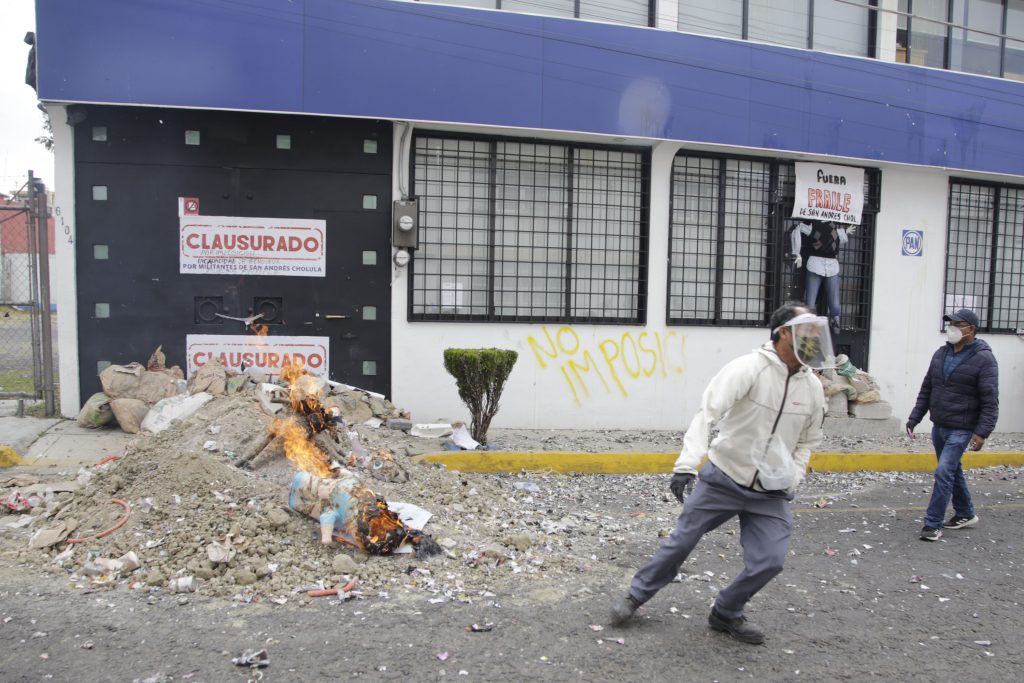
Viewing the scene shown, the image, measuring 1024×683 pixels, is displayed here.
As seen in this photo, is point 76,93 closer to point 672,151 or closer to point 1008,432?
point 672,151

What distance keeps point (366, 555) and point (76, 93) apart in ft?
22.6

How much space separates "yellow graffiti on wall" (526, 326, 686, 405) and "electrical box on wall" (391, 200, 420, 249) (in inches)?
83.9

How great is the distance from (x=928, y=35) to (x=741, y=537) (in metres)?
11.8

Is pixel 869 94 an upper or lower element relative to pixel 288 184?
upper

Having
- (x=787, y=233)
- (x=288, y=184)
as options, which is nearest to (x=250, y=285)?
(x=288, y=184)

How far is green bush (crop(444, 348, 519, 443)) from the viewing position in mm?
8539

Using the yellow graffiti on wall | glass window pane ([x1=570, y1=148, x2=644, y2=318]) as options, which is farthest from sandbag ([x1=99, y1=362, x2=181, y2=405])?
glass window pane ([x1=570, y1=148, x2=644, y2=318])

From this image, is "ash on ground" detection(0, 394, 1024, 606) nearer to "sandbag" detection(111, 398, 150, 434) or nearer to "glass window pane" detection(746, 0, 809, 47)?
"sandbag" detection(111, 398, 150, 434)

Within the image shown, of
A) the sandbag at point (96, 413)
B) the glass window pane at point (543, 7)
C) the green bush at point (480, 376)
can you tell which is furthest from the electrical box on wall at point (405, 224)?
the sandbag at point (96, 413)

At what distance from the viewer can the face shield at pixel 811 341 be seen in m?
3.94

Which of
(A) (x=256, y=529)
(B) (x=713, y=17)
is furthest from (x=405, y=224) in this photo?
(B) (x=713, y=17)

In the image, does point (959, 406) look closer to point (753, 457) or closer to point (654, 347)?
point (753, 457)

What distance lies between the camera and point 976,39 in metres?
12.8

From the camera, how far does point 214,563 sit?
471 cm
